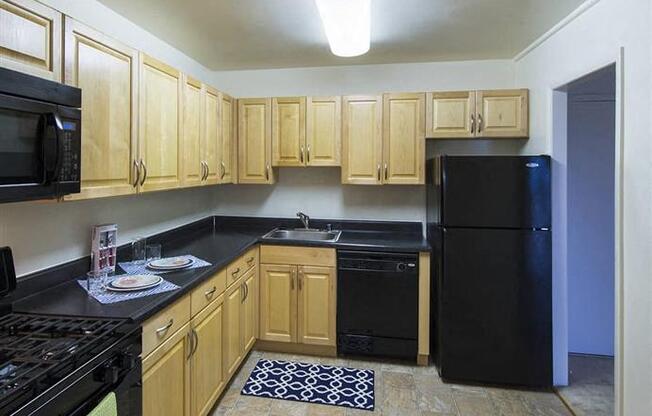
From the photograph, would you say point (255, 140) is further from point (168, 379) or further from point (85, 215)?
point (168, 379)

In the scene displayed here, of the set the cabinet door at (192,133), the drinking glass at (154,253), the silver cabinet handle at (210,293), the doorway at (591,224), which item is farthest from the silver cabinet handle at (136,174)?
the doorway at (591,224)

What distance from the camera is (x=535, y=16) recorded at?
7.55 ft

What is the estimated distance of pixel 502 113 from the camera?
2898mm

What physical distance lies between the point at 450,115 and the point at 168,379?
2.59 metres

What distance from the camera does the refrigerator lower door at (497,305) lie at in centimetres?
248

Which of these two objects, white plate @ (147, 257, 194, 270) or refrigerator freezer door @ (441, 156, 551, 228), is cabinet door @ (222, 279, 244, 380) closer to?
white plate @ (147, 257, 194, 270)


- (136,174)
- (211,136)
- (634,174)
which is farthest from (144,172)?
(634,174)

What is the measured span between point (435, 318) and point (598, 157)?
187 centimetres

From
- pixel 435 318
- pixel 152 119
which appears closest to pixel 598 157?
pixel 435 318

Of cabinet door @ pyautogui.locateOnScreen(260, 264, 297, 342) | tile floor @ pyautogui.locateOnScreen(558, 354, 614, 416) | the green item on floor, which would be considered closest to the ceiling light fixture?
cabinet door @ pyautogui.locateOnScreen(260, 264, 297, 342)

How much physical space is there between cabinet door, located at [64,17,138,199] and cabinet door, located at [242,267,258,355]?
1.14m

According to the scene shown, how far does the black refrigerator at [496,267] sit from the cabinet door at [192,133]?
1.69 meters

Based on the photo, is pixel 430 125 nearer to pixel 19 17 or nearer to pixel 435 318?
pixel 435 318

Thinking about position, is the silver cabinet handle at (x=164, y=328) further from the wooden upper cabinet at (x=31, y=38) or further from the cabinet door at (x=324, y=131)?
the cabinet door at (x=324, y=131)
